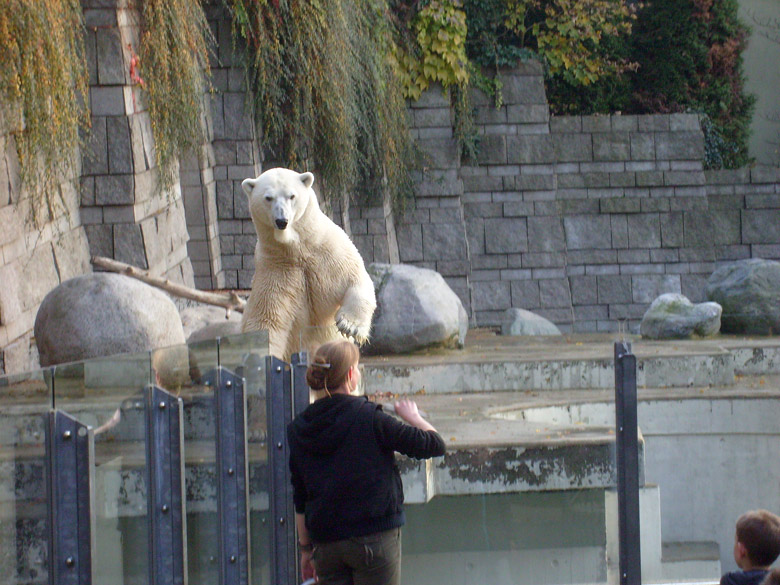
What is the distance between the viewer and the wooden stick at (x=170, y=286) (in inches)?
238

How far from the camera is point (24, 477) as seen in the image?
206cm

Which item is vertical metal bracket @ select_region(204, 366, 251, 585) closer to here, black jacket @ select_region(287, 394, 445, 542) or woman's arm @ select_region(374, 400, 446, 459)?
black jacket @ select_region(287, 394, 445, 542)

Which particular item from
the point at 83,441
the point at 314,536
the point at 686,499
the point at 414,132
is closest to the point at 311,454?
the point at 314,536

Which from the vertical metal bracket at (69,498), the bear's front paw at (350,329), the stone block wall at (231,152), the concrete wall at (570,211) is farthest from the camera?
the concrete wall at (570,211)

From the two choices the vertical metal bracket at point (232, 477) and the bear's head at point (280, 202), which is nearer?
the vertical metal bracket at point (232, 477)

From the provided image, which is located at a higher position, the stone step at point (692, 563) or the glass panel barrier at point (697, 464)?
the glass panel barrier at point (697, 464)

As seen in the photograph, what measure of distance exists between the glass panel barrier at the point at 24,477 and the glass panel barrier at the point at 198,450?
0.47 metres

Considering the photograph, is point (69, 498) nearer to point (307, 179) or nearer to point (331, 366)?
point (331, 366)

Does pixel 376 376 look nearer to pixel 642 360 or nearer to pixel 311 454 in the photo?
pixel 642 360

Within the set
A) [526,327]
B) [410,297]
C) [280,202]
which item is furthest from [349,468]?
[526,327]

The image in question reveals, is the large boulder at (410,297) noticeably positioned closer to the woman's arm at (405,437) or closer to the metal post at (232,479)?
the metal post at (232,479)

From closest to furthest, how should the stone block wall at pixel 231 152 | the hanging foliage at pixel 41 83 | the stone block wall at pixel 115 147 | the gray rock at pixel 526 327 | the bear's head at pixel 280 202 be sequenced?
the bear's head at pixel 280 202, the hanging foliage at pixel 41 83, the stone block wall at pixel 115 147, the gray rock at pixel 526 327, the stone block wall at pixel 231 152

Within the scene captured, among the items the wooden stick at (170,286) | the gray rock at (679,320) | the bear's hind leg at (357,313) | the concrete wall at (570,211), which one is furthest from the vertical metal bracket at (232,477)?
the concrete wall at (570,211)

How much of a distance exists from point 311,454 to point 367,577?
1.12 feet
